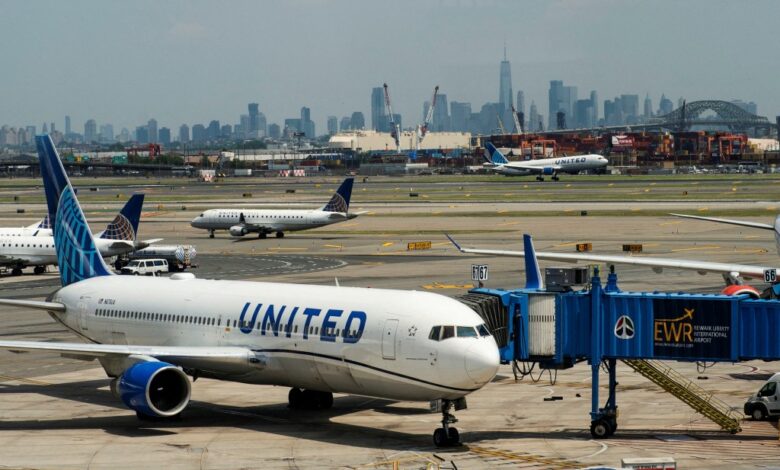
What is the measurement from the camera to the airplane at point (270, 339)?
123ft

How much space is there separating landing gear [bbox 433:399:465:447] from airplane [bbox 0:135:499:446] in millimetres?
30

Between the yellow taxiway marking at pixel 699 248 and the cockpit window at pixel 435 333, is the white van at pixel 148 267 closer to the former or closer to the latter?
the yellow taxiway marking at pixel 699 248

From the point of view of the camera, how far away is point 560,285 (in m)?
40.5

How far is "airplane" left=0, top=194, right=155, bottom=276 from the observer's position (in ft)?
327

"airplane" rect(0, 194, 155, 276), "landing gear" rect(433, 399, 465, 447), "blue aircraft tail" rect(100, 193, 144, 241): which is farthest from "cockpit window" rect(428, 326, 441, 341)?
"blue aircraft tail" rect(100, 193, 144, 241)

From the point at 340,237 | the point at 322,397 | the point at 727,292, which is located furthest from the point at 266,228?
the point at 322,397

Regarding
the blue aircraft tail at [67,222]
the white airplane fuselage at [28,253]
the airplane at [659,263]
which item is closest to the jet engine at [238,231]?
the white airplane fuselage at [28,253]

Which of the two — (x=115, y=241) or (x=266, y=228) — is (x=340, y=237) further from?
(x=115, y=241)

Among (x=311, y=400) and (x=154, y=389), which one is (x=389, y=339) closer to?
(x=311, y=400)

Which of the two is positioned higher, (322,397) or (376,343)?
(376,343)

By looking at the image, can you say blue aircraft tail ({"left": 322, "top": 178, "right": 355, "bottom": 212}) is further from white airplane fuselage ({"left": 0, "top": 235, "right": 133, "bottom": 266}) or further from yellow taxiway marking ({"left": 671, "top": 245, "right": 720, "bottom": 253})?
white airplane fuselage ({"left": 0, "top": 235, "right": 133, "bottom": 266})

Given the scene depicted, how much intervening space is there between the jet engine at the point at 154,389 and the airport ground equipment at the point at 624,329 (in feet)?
32.5

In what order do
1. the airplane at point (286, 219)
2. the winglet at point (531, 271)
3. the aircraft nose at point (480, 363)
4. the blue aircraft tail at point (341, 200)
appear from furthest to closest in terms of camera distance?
the blue aircraft tail at point (341, 200)
the airplane at point (286, 219)
the winglet at point (531, 271)
the aircraft nose at point (480, 363)

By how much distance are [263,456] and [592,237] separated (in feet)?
304
